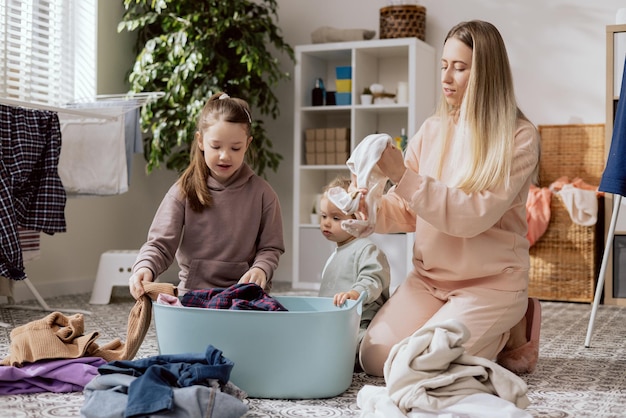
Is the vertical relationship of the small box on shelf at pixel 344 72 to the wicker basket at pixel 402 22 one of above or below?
below

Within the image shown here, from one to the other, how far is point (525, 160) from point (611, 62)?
2.11 meters

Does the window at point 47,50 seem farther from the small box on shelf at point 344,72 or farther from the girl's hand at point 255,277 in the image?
the girl's hand at point 255,277

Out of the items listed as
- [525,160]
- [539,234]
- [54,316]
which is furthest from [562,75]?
[54,316]

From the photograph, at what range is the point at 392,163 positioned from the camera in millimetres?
1940

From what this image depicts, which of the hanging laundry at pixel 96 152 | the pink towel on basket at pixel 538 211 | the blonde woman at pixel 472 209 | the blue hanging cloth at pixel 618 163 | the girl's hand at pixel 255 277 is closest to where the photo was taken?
the blonde woman at pixel 472 209

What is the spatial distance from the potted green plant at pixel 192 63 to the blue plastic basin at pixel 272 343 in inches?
95.0

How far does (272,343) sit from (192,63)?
2.57m

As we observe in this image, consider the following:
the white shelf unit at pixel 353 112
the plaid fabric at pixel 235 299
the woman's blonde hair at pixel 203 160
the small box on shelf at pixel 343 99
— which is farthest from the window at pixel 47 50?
the plaid fabric at pixel 235 299

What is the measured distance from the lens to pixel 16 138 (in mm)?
2914

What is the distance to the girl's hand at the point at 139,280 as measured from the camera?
198 cm

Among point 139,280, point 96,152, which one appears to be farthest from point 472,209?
point 96,152

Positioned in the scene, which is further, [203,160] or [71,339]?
[203,160]

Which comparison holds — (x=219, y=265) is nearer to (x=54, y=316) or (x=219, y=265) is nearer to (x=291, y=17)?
(x=54, y=316)

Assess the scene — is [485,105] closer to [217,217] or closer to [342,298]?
[342,298]
